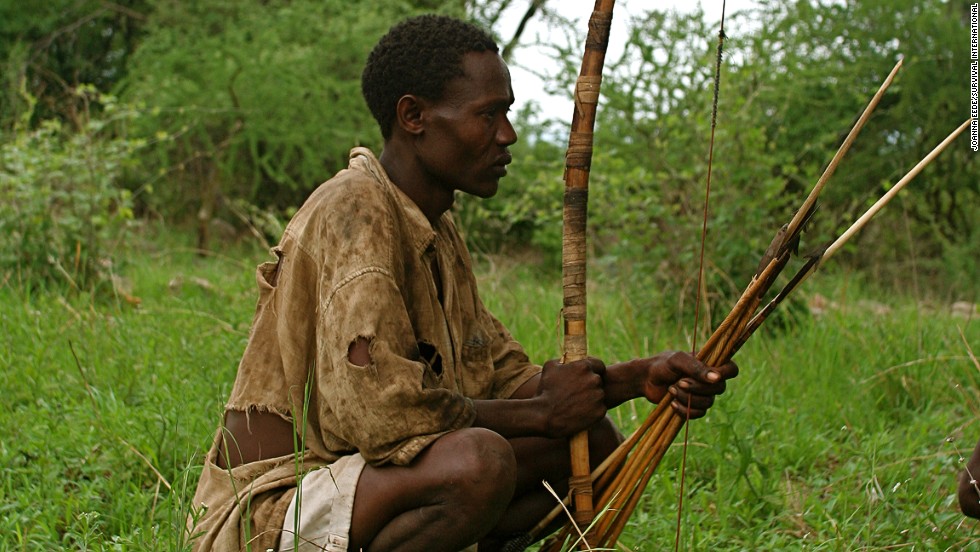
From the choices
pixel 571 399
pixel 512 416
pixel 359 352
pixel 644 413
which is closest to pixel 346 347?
pixel 359 352

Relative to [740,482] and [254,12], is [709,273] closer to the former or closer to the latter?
[740,482]

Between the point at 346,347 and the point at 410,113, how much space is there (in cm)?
61

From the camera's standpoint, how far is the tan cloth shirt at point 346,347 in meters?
2.09

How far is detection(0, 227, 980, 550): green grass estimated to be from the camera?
115 inches

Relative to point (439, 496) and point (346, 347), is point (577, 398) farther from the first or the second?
point (346, 347)

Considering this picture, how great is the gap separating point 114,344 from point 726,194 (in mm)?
3135

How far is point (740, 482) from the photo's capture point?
3211 millimetres

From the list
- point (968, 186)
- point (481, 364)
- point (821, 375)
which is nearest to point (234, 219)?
point (968, 186)

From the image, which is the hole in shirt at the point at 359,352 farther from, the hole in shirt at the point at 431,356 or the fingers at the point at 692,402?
the fingers at the point at 692,402

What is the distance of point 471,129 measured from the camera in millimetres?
2373

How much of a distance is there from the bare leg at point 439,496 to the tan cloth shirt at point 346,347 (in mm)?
41

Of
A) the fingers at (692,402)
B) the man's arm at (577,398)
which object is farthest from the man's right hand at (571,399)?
the fingers at (692,402)

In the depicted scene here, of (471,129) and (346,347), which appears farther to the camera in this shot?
(471,129)

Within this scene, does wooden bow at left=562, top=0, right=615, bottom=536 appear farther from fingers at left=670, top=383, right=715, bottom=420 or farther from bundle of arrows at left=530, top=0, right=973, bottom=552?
fingers at left=670, top=383, right=715, bottom=420
